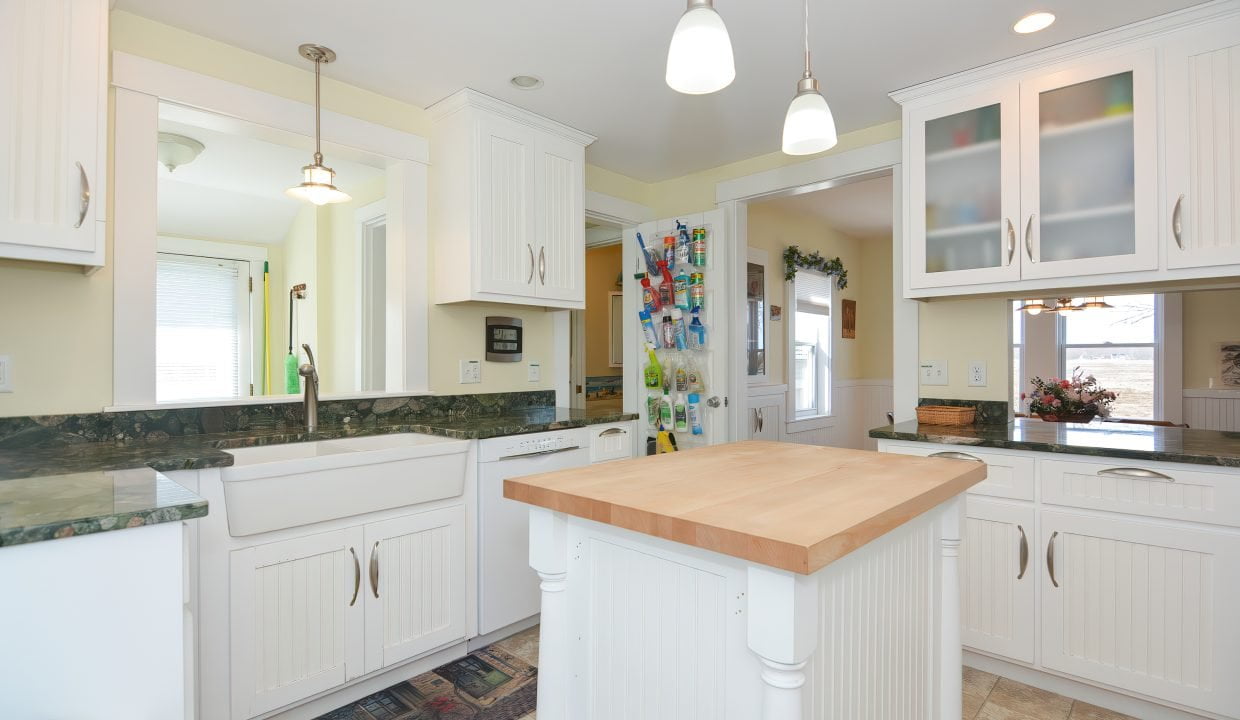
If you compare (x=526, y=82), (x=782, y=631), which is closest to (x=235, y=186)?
(x=526, y=82)

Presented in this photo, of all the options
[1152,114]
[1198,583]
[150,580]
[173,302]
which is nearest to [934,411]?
[1198,583]

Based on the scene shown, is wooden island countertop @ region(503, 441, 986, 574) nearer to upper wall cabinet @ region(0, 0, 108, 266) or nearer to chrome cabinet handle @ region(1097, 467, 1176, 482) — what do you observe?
chrome cabinet handle @ region(1097, 467, 1176, 482)

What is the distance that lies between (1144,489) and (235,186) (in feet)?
17.2

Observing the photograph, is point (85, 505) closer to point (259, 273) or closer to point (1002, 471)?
point (1002, 471)

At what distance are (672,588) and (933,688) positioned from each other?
84 centimetres

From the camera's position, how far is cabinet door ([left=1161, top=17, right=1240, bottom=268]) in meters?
2.08

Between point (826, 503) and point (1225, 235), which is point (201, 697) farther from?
point (1225, 235)

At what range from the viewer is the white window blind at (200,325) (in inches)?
182

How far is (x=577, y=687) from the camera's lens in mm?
1388

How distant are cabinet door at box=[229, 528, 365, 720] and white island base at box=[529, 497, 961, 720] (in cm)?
99

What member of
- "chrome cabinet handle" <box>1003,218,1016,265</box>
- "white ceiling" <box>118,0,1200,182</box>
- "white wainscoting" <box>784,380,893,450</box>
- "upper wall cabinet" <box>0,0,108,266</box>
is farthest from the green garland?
"upper wall cabinet" <box>0,0,108,266</box>

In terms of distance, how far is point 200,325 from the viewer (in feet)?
15.6

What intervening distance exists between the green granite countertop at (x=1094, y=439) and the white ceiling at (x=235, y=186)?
3.37m

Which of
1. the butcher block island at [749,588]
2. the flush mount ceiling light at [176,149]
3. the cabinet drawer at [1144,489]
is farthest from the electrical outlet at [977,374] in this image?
the flush mount ceiling light at [176,149]
